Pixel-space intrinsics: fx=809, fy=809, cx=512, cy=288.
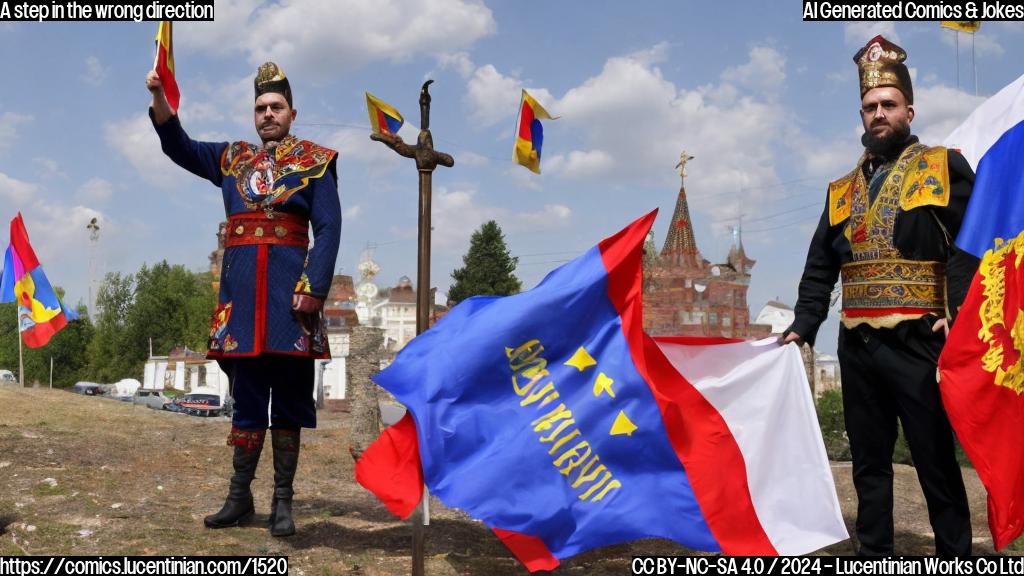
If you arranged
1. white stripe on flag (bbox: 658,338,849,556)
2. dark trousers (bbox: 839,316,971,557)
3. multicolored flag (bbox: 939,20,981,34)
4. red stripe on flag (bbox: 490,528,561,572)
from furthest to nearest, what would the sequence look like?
multicolored flag (bbox: 939,20,981,34) → white stripe on flag (bbox: 658,338,849,556) → dark trousers (bbox: 839,316,971,557) → red stripe on flag (bbox: 490,528,561,572)

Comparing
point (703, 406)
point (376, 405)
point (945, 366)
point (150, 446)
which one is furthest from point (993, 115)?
point (376, 405)

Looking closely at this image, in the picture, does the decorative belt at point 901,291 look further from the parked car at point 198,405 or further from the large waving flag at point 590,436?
the parked car at point 198,405

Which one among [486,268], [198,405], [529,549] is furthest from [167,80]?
[486,268]

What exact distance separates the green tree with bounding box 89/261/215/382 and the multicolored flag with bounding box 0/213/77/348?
44.7 metres

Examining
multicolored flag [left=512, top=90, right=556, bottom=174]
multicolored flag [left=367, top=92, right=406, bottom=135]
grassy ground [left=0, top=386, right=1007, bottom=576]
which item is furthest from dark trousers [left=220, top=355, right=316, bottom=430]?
multicolored flag [left=512, top=90, right=556, bottom=174]

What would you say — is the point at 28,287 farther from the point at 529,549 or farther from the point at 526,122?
the point at 529,549

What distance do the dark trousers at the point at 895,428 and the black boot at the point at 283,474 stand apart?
3.10m

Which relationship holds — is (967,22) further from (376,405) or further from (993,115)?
(376,405)

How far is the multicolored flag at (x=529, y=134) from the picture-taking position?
5.53 metres

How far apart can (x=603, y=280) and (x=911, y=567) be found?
2.11 metres

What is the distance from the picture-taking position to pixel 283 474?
4672mm

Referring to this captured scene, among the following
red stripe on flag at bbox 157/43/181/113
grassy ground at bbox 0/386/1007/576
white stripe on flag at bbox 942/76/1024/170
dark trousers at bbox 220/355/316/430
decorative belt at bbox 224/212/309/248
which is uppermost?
red stripe on flag at bbox 157/43/181/113

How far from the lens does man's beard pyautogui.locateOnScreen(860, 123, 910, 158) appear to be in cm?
427

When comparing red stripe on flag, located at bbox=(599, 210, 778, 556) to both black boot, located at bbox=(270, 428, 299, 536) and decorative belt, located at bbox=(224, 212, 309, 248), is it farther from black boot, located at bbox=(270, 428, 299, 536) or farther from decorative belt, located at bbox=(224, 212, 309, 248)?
black boot, located at bbox=(270, 428, 299, 536)
